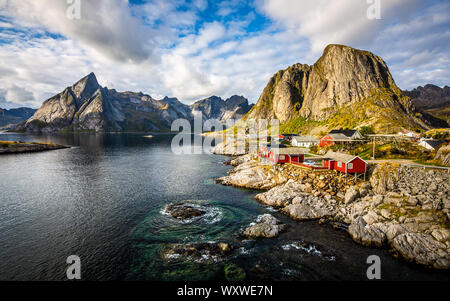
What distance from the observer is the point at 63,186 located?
53719mm

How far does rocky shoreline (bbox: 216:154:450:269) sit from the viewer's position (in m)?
26.3

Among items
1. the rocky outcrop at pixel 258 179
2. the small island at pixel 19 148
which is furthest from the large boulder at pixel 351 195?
the small island at pixel 19 148

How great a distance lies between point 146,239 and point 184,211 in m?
9.27

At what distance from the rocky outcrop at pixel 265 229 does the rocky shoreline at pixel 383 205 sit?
5.38m

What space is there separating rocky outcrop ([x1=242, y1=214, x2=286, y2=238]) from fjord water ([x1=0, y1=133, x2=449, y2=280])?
1.14 meters

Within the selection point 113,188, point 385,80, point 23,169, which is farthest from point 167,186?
point 385,80

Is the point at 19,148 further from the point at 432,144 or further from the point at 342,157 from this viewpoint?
the point at 432,144

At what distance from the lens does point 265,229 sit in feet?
101

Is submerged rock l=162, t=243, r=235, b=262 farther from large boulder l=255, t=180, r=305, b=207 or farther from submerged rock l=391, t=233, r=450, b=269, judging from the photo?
submerged rock l=391, t=233, r=450, b=269

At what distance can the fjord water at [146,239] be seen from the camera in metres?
23.0

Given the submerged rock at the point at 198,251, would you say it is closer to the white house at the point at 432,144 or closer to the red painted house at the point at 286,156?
the red painted house at the point at 286,156

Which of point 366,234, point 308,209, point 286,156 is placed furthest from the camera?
point 286,156

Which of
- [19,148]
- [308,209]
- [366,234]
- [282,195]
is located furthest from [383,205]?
[19,148]
